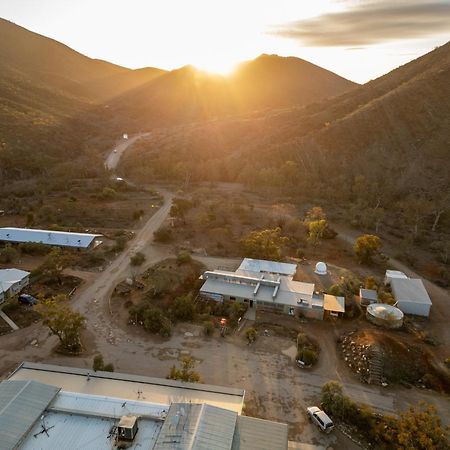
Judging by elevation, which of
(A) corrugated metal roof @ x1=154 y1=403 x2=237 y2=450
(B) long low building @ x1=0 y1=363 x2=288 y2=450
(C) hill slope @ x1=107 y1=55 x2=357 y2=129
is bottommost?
(B) long low building @ x1=0 y1=363 x2=288 y2=450

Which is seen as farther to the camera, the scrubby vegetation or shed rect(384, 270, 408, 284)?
shed rect(384, 270, 408, 284)

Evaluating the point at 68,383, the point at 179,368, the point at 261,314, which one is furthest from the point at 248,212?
the point at 68,383

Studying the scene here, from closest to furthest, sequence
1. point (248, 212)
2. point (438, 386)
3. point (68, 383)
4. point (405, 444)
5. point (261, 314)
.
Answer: point (405, 444) → point (68, 383) → point (438, 386) → point (261, 314) → point (248, 212)

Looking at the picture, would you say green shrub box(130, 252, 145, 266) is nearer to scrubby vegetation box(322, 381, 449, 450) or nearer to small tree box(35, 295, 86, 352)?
small tree box(35, 295, 86, 352)

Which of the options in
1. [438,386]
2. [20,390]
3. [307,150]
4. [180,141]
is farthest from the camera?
[180,141]

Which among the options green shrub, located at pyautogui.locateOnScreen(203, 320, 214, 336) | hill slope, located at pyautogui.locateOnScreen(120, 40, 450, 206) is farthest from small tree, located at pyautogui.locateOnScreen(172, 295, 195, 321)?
hill slope, located at pyautogui.locateOnScreen(120, 40, 450, 206)

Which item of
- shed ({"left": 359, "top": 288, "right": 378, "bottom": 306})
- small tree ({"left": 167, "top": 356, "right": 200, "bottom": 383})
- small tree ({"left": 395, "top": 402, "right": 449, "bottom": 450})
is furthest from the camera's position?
shed ({"left": 359, "top": 288, "right": 378, "bottom": 306})

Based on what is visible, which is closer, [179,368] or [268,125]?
[179,368]

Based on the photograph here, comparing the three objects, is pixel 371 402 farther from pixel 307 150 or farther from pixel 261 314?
pixel 307 150
